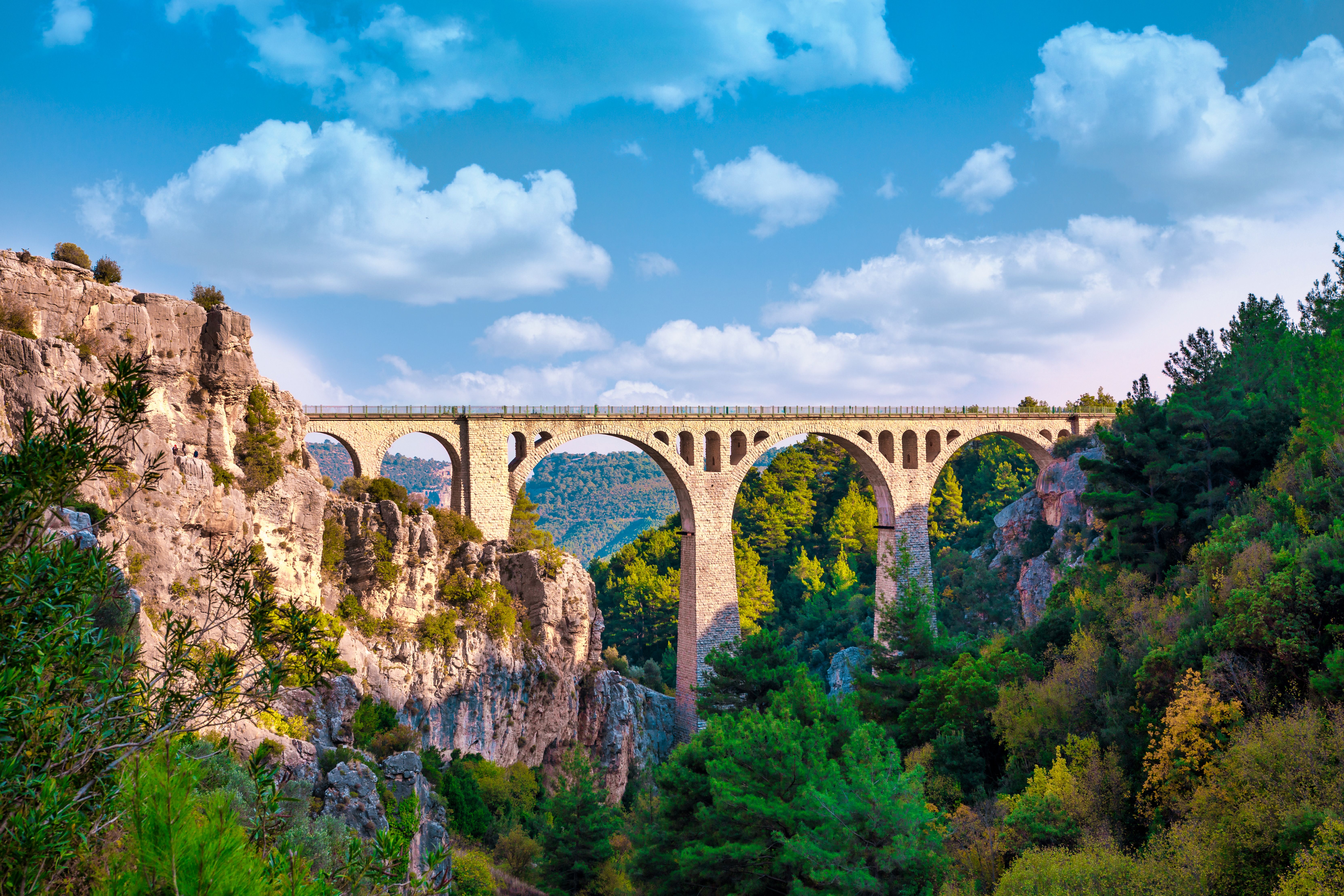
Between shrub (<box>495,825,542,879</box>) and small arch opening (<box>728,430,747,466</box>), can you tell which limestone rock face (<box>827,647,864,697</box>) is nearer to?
small arch opening (<box>728,430,747,466</box>)

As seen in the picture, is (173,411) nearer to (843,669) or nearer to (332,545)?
(332,545)

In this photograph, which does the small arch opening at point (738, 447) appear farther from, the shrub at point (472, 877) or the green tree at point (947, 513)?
the green tree at point (947, 513)

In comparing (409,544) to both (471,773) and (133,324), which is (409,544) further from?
(133,324)

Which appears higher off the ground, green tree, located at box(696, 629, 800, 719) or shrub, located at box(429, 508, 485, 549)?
shrub, located at box(429, 508, 485, 549)

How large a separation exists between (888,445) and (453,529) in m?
18.9

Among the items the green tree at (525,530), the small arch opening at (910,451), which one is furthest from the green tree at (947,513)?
the green tree at (525,530)

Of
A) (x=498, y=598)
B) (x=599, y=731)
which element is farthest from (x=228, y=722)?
(x=599, y=731)

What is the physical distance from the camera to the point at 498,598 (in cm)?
3006

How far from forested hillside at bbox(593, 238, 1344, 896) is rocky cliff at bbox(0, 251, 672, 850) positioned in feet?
23.5

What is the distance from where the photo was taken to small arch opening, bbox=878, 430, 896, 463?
123 ft

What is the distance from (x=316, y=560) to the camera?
2453 cm

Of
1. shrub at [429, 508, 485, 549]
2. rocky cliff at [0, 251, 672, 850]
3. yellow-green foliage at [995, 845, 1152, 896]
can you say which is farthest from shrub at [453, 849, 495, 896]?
shrub at [429, 508, 485, 549]

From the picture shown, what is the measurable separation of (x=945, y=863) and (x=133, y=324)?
21.0 meters

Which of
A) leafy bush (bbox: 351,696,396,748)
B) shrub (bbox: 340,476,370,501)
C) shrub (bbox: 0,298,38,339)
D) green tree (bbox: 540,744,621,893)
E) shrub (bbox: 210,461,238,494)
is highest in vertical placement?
shrub (bbox: 0,298,38,339)
